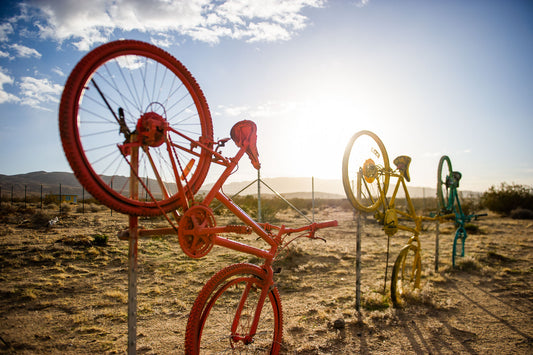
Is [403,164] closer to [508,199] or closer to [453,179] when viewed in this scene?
[453,179]

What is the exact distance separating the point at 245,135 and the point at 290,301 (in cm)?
386

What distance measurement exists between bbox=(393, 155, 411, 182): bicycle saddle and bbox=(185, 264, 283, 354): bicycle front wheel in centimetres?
346

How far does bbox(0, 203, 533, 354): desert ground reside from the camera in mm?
3791

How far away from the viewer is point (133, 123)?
2.11 metres

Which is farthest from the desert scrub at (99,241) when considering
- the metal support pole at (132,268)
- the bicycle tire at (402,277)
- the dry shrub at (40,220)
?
the bicycle tire at (402,277)

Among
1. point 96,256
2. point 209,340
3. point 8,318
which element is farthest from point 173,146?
point 96,256

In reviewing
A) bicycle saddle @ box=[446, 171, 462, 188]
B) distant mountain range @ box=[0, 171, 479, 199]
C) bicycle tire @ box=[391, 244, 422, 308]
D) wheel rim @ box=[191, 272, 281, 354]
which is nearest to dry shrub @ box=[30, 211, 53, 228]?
distant mountain range @ box=[0, 171, 479, 199]

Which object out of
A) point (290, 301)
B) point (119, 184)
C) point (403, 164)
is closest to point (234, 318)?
point (119, 184)

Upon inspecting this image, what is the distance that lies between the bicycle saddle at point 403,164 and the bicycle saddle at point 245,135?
3.60 meters

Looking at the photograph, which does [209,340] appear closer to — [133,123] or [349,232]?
[133,123]

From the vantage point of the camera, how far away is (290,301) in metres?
5.37

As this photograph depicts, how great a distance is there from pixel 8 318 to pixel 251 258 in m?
5.20

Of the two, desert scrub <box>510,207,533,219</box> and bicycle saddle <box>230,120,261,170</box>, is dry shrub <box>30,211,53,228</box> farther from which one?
desert scrub <box>510,207,533,219</box>

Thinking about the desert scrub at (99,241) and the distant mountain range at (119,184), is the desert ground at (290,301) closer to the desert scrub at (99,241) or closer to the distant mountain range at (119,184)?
the desert scrub at (99,241)
